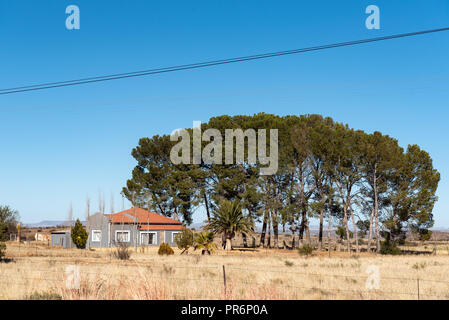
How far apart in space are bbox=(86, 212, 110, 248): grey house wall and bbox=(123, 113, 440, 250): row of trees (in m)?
7.49

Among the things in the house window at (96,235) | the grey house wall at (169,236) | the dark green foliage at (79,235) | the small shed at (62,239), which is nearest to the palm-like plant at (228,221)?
A: the grey house wall at (169,236)

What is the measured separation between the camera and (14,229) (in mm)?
64938

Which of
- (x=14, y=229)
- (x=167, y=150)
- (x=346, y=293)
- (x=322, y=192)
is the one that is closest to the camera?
(x=346, y=293)

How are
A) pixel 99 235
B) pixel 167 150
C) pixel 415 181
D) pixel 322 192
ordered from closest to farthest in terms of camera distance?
pixel 415 181, pixel 322 192, pixel 99 235, pixel 167 150

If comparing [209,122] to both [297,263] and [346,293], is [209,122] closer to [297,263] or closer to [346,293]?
[297,263]

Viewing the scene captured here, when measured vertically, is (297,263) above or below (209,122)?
below

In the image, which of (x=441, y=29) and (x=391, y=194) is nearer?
(x=441, y=29)

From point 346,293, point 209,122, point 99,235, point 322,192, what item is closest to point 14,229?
point 99,235

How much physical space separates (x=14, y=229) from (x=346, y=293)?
207ft

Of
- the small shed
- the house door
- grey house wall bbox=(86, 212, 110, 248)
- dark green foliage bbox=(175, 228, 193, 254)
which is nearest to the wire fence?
dark green foliage bbox=(175, 228, 193, 254)

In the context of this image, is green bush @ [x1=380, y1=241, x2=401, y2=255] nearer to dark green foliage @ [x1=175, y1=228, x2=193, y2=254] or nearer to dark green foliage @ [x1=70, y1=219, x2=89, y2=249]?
dark green foliage @ [x1=175, y1=228, x2=193, y2=254]

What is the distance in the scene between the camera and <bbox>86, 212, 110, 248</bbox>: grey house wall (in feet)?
159

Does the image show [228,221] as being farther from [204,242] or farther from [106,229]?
[106,229]

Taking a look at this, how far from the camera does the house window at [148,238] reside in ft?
164
